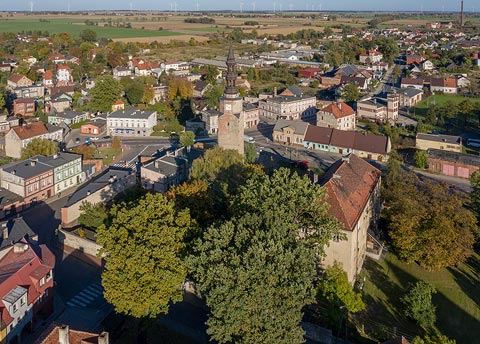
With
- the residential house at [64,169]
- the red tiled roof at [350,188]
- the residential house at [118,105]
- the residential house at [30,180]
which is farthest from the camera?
the residential house at [118,105]

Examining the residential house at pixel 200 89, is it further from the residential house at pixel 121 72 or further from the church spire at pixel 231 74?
the church spire at pixel 231 74

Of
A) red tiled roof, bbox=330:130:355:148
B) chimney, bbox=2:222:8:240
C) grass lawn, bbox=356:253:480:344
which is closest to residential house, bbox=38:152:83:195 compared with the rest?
chimney, bbox=2:222:8:240

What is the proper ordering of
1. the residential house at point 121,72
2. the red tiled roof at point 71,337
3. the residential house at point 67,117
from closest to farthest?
the red tiled roof at point 71,337
the residential house at point 67,117
the residential house at point 121,72

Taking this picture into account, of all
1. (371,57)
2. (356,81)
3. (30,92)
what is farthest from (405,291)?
(371,57)

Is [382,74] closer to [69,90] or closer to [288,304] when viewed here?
[69,90]

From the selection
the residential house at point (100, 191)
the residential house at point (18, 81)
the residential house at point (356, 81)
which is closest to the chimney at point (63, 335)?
the residential house at point (100, 191)

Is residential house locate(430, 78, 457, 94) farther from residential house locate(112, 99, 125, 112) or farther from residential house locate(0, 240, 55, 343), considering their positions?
residential house locate(0, 240, 55, 343)
